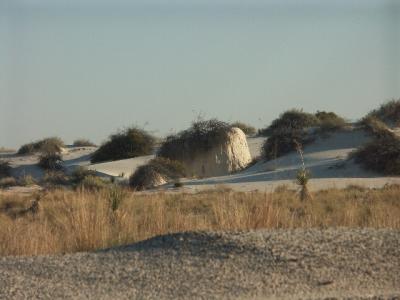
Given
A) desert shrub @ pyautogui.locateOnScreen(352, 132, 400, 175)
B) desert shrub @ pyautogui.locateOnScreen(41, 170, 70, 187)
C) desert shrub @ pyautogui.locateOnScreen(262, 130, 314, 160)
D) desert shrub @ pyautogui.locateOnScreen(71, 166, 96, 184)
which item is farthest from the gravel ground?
desert shrub @ pyautogui.locateOnScreen(262, 130, 314, 160)

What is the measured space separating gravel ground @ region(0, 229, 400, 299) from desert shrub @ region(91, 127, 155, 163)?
42566mm

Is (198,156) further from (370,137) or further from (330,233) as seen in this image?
(330,233)

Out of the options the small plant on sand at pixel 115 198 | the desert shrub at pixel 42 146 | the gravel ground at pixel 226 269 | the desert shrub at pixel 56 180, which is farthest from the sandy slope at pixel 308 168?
the gravel ground at pixel 226 269

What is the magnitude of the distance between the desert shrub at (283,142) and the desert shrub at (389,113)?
4.54 meters

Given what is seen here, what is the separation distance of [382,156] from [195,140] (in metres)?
9.79

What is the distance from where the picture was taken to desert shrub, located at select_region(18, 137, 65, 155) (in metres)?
64.1

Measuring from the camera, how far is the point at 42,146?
64875 millimetres

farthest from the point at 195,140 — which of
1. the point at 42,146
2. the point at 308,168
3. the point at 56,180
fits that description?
the point at 42,146

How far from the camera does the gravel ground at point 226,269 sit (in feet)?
28.4

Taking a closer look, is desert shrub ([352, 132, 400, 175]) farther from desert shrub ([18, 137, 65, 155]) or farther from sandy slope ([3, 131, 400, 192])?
desert shrub ([18, 137, 65, 155])

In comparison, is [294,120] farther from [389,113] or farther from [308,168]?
[308,168]

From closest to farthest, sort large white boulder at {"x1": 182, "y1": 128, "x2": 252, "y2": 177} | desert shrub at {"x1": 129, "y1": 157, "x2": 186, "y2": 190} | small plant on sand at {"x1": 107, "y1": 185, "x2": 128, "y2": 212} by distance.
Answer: small plant on sand at {"x1": 107, "y1": 185, "x2": 128, "y2": 212}, desert shrub at {"x1": 129, "y1": 157, "x2": 186, "y2": 190}, large white boulder at {"x1": 182, "y1": 128, "x2": 252, "y2": 177}

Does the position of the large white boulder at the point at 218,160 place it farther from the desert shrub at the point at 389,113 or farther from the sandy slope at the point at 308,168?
the desert shrub at the point at 389,113

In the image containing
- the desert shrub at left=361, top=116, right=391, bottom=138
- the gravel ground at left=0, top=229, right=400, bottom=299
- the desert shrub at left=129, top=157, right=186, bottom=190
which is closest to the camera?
the gravel ground at left=0, top=229, right=400, bottom=299
